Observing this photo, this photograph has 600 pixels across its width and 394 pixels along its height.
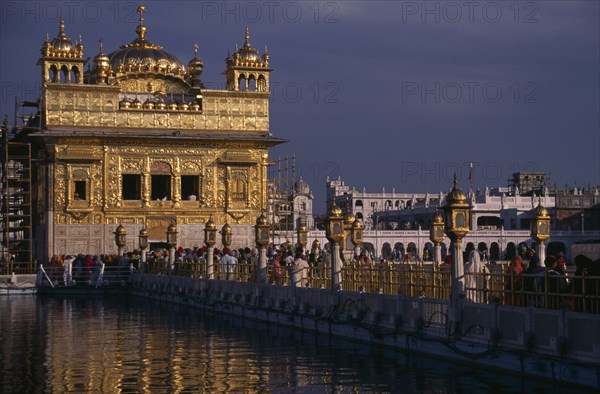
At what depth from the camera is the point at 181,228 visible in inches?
1486

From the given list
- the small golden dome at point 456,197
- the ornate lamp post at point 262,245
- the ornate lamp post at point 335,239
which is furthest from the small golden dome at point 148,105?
the small golden dome at point 456,197

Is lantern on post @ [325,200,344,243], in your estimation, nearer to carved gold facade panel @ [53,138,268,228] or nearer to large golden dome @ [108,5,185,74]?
Result: carved gold facade panel @ [53,138,268,228]

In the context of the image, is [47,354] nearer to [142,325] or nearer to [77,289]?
[142,325]

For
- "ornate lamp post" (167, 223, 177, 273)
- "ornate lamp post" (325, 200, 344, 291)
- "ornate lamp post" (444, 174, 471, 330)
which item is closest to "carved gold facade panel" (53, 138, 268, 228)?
"ornate lamp post" (167, 223, 177, 273)

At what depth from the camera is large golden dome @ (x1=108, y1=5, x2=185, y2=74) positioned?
39750mm

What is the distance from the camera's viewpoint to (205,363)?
46.6 feet

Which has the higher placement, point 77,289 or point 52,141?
point 52,141

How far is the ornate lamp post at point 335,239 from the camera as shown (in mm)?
17812

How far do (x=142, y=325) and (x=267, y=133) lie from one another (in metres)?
18.5

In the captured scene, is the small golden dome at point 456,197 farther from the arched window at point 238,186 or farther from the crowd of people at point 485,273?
the arched window at point 238,186

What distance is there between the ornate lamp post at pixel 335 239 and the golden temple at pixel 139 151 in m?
19.4

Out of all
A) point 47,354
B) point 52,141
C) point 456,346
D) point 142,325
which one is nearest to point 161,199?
point 52,141

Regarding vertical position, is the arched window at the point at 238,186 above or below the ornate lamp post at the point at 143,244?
above

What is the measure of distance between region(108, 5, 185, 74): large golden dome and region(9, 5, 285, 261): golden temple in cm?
10
